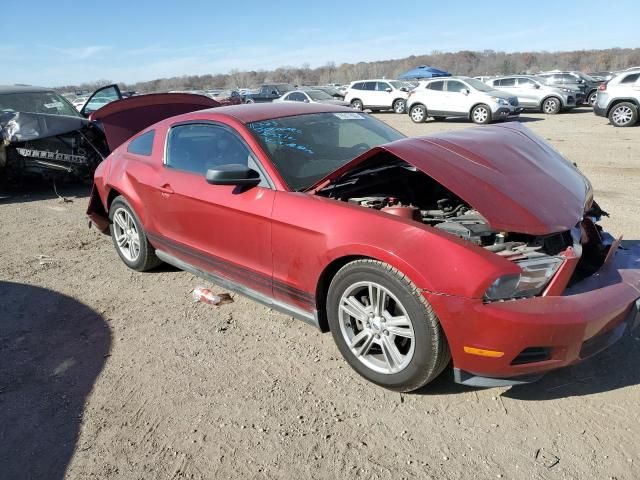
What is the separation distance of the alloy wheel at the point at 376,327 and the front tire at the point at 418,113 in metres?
17.2

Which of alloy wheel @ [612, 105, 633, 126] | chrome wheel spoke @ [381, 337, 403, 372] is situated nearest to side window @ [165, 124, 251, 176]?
chrome wheel spoke @ [381, 337, 403, 372]

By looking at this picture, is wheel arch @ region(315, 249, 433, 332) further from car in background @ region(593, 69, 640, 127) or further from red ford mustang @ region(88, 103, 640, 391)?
car in background @ region(593, 69, 640, 127)

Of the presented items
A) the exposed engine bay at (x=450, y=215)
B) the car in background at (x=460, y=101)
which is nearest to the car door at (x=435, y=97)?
the car in background at (x=460, y=101)

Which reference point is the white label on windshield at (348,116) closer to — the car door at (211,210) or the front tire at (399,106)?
the car door at (211,210)

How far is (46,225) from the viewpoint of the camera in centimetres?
654

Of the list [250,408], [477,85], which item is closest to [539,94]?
[477,85]

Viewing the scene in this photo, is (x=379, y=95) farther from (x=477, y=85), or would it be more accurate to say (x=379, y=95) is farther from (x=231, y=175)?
(x=231, y=175)

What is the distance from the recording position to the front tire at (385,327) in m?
2.47

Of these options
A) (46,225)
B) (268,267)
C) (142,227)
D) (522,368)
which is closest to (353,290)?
(268,267)

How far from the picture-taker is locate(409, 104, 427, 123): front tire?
62.0ft

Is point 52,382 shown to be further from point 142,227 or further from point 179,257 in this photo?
point 142,227

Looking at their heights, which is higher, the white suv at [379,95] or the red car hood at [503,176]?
the red car hood at [503,176]

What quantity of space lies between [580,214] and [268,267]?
1.87 m

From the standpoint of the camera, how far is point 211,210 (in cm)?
352
